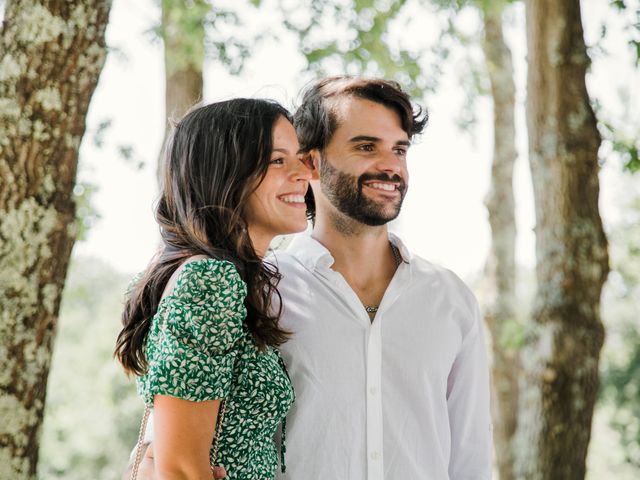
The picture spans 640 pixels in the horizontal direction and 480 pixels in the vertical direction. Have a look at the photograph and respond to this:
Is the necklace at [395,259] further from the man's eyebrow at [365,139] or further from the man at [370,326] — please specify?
the man's eyebrow at [365,139]

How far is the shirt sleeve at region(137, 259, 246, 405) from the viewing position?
189 centimetres

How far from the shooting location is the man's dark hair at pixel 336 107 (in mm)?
3109

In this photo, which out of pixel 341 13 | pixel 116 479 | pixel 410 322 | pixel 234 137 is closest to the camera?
pixel 234 137

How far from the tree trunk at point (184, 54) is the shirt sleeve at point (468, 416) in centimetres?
433

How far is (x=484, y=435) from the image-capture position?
286cm

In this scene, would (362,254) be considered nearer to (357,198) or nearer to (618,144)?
(357,198)

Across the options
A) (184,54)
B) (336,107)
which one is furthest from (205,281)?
(184,54)

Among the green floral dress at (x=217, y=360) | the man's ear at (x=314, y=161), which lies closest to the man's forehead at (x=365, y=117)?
the man's ear at (x=314, y=161)

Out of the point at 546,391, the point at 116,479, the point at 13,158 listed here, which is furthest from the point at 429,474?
the point at 116,479

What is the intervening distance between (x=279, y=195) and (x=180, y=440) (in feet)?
2.46

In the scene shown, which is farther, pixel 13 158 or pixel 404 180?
pixel 404 180

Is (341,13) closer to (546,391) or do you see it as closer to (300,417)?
(546,391)

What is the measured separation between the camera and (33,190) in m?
2.63

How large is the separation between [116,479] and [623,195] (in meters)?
16.2
